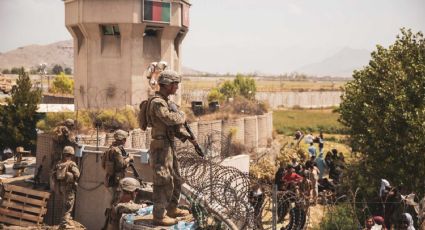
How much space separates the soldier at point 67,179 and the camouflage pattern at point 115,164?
1012 millimetres

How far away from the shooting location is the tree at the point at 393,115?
A: 14.2m

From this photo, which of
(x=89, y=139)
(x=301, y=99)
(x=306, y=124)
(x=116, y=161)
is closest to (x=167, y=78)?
(x=116, y=161)

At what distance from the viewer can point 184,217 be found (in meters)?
7.86

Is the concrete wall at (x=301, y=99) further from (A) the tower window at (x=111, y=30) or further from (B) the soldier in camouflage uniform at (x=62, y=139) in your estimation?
(B) the soldier in camouflage uniform at (x=62, y=139)

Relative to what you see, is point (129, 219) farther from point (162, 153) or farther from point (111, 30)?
point (111, 30)

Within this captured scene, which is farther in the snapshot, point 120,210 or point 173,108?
point 120,210

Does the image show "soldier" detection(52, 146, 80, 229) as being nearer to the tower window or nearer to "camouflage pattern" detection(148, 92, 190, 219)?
"camouflage pattern" detection(148, 92, 190, 219)

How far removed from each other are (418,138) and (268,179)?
4711 mm

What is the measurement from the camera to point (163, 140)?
734 cm

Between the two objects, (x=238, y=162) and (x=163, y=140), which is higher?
(x=163, y=140)

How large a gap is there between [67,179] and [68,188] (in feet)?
0.77

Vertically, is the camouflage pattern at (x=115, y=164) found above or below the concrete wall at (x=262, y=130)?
above

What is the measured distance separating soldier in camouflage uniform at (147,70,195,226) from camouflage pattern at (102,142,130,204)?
243cm

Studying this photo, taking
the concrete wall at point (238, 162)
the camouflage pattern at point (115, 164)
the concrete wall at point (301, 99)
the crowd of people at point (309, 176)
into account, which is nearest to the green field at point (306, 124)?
the concrete wall at point (301, 99)
